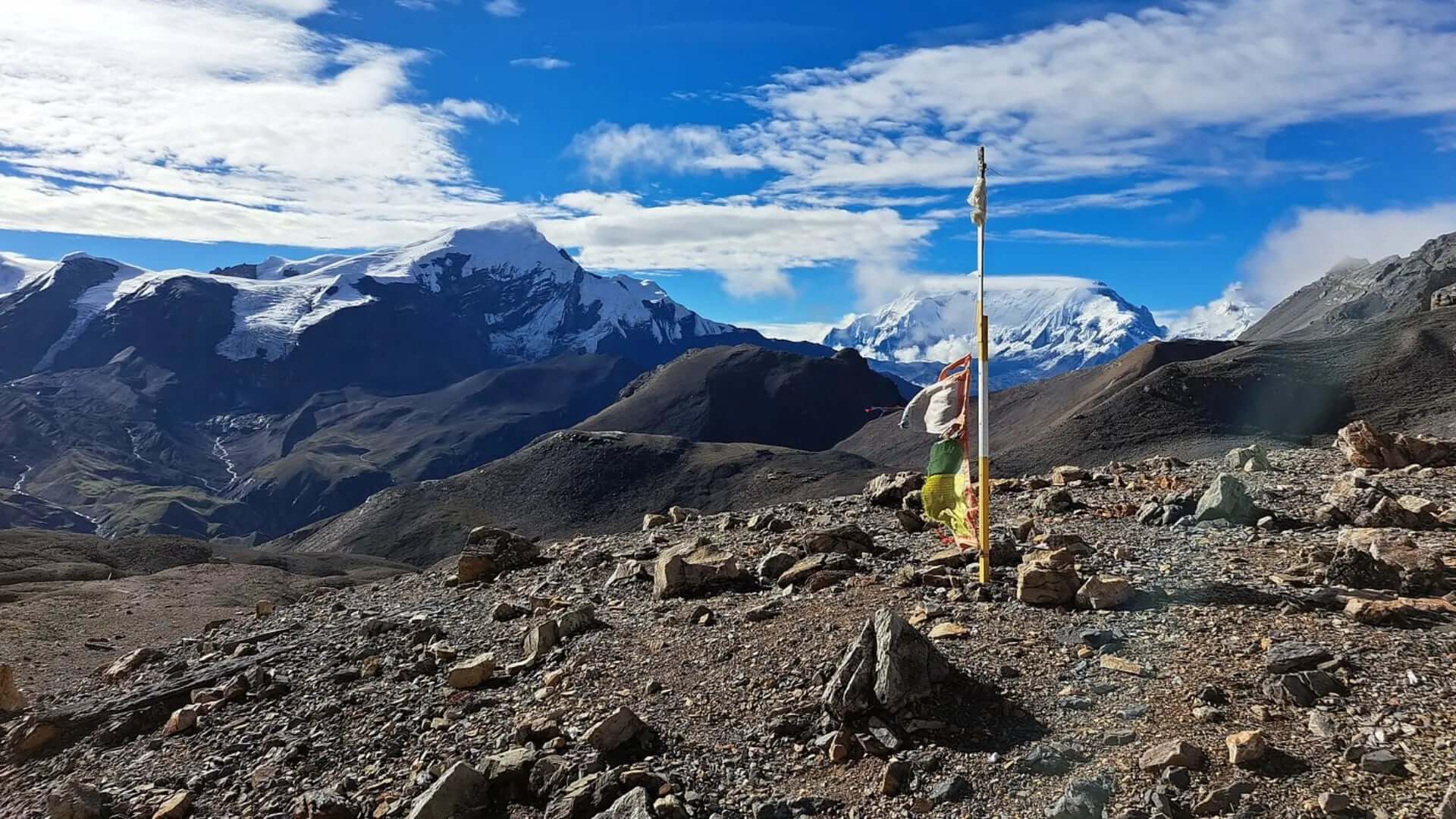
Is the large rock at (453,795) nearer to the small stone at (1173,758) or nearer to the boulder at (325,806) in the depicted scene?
the boulder at (325,806)

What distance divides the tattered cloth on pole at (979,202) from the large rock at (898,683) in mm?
6121

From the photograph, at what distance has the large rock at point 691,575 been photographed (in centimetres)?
1504

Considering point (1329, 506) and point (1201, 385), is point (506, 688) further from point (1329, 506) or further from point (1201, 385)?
point (1201, 385)

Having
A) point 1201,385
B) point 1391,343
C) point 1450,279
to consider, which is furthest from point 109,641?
point 1450,279

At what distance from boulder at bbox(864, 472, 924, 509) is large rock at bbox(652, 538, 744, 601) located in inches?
300

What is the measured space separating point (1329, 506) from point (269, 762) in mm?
16477

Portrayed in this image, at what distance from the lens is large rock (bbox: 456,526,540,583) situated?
2038cm

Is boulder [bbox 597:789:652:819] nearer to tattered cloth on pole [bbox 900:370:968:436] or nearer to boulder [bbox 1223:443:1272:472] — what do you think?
tattered cloth on pole [bbox 900:370:968:436]

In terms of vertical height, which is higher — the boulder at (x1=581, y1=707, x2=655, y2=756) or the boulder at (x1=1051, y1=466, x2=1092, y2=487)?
the boulder at (x1=1051, y1=466, x2=1092, y2=487)

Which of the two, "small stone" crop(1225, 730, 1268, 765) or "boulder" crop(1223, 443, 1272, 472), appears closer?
"small stone" crop(1225, 730, 1268, 765)

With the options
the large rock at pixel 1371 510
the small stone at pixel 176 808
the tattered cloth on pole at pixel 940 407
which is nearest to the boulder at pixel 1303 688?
the tattered cloth on pole at pixel 940 407

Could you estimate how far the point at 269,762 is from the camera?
11648 millimetres

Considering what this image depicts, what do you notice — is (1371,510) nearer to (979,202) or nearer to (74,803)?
(979,202)

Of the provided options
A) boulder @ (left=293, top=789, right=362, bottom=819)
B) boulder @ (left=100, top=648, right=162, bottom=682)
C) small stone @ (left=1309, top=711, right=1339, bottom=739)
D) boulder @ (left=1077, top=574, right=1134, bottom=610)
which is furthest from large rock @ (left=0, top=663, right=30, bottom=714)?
small stone @ (left=1309, top=711, right=1339, bottom=739)
